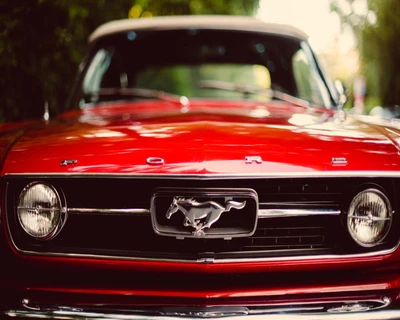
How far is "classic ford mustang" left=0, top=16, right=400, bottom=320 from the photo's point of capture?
1.75m

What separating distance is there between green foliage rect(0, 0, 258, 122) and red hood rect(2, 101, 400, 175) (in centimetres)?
171

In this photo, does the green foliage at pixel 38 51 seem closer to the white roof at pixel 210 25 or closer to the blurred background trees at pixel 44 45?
the blurred background trees at pixel 44 45

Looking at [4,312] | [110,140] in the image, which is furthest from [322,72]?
[4,312]

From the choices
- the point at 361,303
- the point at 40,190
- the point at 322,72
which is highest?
the point at 322,72

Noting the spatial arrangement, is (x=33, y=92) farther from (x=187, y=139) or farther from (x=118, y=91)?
(x=187, y=139)

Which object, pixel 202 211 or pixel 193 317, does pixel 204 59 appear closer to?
pixel 202 211

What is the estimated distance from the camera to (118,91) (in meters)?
3.26

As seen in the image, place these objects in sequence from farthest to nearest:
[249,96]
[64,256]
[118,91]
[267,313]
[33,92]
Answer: [33,92] < [249,96] < [118,91] < [64,256] < [267,313]

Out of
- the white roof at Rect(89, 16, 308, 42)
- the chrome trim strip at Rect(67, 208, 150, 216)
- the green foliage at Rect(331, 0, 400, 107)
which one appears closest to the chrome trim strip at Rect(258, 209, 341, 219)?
the chrome trim strip at Rect(67, 208, 150, 216)

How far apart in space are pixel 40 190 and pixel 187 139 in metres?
0.54

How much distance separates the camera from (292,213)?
186 centimetres

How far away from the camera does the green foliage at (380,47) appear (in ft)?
51.8

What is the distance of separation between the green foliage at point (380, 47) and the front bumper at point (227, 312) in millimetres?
13719

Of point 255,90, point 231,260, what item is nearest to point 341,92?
point 255,90
